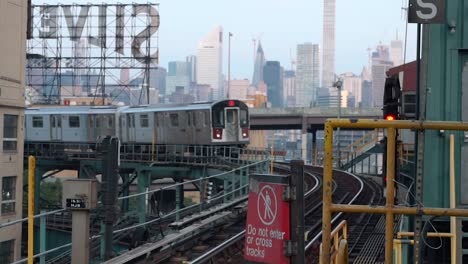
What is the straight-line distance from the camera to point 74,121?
42562 millimetres

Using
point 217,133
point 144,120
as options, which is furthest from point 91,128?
point 217,133

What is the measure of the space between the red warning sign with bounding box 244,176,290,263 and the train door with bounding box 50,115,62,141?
128 feet

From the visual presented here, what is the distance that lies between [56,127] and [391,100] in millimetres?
37926

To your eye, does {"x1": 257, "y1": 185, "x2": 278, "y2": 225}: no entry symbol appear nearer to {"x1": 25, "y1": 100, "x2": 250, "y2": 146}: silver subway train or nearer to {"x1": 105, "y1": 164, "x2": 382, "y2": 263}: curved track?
{"x1": 105, "y1": 164, "x2": 382, "y2": 263}: curved track

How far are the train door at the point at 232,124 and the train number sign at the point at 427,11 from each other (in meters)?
27.7

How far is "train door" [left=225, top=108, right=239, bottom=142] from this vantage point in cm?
3431

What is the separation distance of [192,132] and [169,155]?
7.92 feet

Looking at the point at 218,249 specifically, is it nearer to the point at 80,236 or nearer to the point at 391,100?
the point at 80,236

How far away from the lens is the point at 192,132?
35062 mm

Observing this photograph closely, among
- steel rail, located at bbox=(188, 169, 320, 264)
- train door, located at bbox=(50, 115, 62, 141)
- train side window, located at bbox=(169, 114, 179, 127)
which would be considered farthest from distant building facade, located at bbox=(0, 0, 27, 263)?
train door, located at bbox=(50, 115, 62, 141)

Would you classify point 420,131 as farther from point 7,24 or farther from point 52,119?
point 52,119

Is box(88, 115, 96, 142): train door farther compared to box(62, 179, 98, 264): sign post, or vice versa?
box(88, 115, 96, 142): train door

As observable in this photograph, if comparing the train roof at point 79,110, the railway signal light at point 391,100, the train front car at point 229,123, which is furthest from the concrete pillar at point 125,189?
the railway signal light at point 391,100

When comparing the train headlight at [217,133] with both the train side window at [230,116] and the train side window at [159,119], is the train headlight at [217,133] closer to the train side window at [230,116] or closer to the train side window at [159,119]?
the train side window at [230,116]
